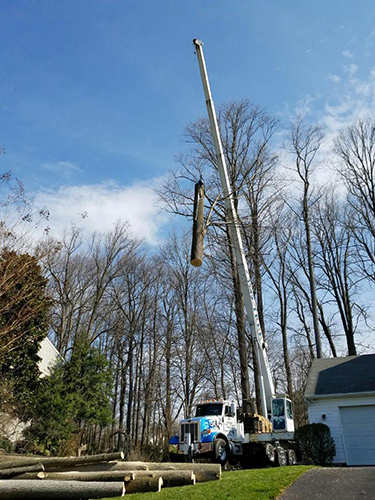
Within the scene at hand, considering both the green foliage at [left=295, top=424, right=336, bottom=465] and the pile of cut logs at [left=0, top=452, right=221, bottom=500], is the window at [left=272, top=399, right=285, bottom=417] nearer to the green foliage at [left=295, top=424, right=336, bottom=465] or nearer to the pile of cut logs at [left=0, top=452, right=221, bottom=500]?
the green foliage at [left=295, top=424, right=336, bottom=465]

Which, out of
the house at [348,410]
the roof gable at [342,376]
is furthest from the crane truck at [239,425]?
the roof gable at [342,376]

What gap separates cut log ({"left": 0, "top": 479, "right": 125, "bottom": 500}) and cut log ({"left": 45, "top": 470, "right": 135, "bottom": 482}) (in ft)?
1.69

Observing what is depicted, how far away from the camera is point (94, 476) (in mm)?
8336

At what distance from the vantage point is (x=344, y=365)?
64.0ft

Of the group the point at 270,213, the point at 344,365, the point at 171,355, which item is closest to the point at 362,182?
the point at 270,213

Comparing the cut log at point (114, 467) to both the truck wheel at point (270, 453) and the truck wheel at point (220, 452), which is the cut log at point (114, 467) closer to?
the truck wheel at point (220, 452)

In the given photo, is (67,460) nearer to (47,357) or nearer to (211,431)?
(211,431)

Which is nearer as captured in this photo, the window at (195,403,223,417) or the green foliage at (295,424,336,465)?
the window at (195,403,223,417)

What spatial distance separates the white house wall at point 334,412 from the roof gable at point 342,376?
0.31 m

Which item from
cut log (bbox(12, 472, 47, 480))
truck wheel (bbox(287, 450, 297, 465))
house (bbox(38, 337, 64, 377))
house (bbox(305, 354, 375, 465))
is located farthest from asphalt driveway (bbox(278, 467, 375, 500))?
house (bbox(38, 337, 64, 377))

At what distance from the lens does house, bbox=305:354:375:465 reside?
1611 centimetres

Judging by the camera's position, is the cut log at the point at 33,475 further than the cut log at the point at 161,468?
No

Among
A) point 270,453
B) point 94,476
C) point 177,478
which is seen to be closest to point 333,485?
point 177,478

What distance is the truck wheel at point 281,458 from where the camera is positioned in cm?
1377
